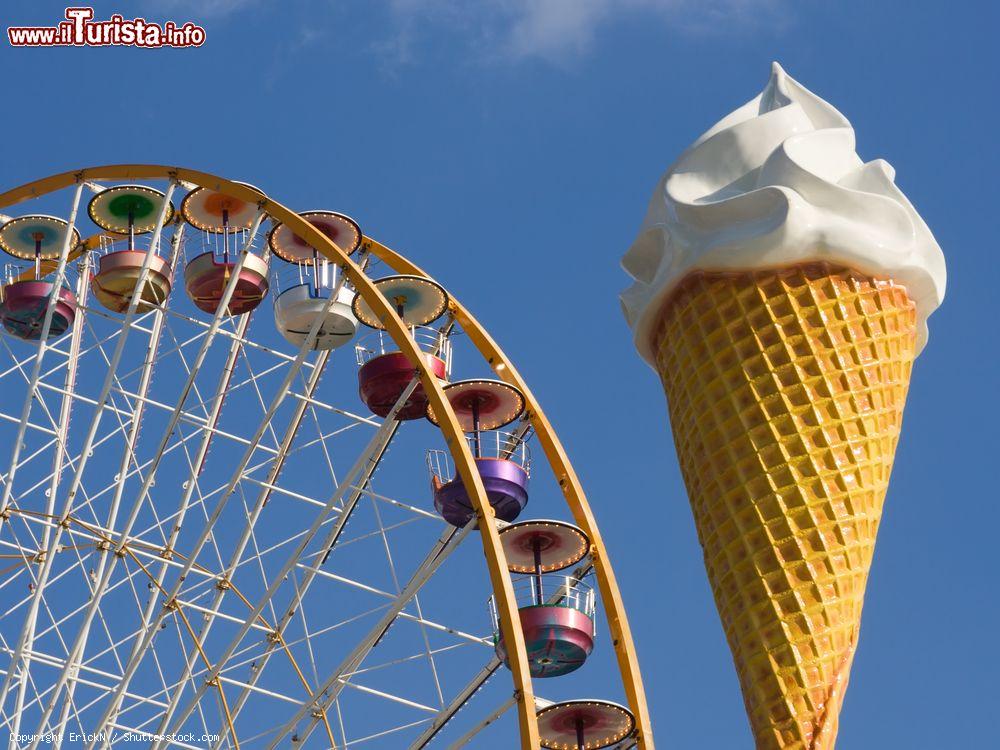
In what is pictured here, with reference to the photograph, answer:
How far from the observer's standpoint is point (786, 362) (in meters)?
17.3

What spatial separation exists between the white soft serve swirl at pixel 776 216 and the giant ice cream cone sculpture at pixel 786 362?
2cm

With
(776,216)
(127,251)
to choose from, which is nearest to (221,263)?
(127,251)

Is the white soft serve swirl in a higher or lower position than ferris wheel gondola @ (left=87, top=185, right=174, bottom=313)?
lower

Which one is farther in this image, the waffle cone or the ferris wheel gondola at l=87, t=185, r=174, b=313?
the ferris wheel gondola at l=87, t=185, r=174, b=313

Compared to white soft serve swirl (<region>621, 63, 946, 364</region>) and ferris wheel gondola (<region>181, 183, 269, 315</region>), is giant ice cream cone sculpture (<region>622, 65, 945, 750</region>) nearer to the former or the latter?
white soft serve swirl (<region>621, 63, 946, 364</region>)

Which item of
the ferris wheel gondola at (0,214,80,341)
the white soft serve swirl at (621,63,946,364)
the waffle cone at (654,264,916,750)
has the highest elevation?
the ferris wheel gondola at (0,214,80,341)

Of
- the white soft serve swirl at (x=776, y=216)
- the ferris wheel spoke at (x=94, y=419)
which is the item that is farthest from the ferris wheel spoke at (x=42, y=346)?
the white soft serve swirl at (x=776, y=216)

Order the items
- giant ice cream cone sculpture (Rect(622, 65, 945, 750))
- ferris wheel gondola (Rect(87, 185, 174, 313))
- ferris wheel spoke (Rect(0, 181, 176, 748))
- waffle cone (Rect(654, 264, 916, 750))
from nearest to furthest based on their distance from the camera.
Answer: waffle cone (Rect(654, 264, 916, 750)), giant ice cream cone sculpture (Rect(622, 65, 945, 750)), ferris wheel spoke (Rect(0, 181, 176, 748)), ferris wheel gondola (Rect(87, 185, 174, 313))

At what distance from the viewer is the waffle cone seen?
16094 mm

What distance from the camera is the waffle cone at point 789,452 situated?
1609 cm

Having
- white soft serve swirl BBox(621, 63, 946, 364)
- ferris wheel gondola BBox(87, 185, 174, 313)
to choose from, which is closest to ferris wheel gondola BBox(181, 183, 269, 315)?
ferris wheel gondola BBox(87, 185, 174, 313)

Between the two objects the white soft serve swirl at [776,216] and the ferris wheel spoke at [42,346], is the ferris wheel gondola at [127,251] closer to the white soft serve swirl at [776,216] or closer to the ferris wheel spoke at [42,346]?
the ferris wheel spoke at [42,346]

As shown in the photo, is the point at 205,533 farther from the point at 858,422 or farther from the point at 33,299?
the point at 858,422

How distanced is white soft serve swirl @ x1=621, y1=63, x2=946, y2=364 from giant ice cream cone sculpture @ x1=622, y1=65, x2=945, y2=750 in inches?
0.8
